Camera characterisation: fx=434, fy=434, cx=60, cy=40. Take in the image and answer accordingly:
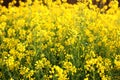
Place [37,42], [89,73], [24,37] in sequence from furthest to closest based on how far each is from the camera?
[24,37] < [37,42] < [89,73]

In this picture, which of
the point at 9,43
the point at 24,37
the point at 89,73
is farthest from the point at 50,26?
the point at 89,73

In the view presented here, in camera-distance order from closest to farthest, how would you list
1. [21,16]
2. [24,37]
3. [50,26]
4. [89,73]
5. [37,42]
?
[89,73], [37,42], [24,37], [50,26], [21,16]

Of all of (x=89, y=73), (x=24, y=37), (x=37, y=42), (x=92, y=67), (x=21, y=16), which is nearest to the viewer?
(x=92, y=67)

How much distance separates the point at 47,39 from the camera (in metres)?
4.76

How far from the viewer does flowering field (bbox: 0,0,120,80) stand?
13.4ft

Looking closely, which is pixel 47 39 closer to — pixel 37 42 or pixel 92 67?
pixel 37 42

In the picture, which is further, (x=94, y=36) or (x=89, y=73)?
(x=94, y=36)

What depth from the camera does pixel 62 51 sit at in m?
4.52

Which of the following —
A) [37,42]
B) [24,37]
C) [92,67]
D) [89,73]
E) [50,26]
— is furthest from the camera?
[50,26]

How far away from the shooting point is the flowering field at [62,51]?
4.07 metres

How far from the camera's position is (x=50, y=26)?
17.1 feet

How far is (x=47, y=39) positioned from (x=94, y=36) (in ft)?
1.84

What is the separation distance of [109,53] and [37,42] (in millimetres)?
760

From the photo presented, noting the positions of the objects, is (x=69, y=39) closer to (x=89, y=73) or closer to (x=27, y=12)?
(x=89, y=73)
